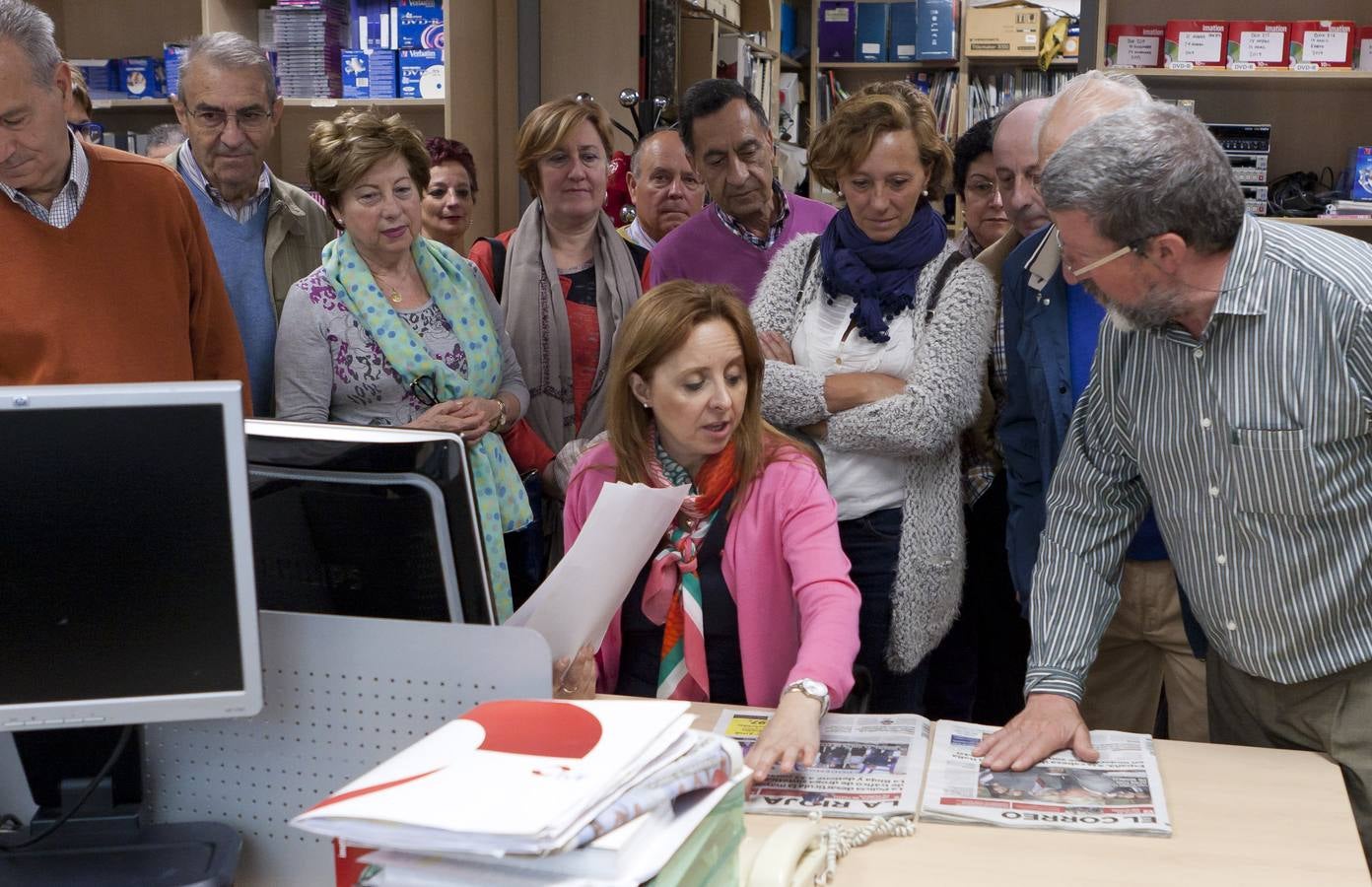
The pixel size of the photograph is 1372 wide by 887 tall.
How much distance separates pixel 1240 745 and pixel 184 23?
427 centimetres

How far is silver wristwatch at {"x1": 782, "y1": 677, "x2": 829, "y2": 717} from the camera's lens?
164 centimetres

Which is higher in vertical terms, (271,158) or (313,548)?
(271,158)

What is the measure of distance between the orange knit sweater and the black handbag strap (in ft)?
4.28

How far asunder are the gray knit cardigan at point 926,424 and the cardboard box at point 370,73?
2.26 m

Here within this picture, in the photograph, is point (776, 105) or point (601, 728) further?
point (776, 105)

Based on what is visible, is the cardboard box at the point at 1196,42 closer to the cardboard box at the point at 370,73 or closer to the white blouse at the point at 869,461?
the white blouse at the point at 869,461

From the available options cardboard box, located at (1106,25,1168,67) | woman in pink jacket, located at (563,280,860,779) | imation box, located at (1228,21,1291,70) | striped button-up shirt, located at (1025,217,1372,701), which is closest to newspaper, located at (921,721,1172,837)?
striped button-up shirt, located at (1025,217,1372,701)

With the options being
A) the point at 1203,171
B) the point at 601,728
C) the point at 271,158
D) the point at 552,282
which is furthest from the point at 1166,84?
the point at 601,728

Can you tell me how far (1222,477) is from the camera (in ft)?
5.48

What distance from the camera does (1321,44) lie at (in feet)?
12.5

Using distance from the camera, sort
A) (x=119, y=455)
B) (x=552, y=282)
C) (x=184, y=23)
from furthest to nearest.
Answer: (x=184, y=23) < (x=552, y=282) < (x=119, y=455)

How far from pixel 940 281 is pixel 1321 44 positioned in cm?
225

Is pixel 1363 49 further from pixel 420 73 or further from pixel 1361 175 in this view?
pixel 420 73

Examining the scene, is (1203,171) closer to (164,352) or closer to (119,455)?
(119,455)
